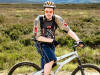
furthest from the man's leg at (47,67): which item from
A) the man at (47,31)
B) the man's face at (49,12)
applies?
the man's face at (49,12)

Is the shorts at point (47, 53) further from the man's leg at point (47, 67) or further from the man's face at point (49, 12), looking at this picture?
the man's face at point (49, 12)

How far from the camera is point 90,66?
4262 mm

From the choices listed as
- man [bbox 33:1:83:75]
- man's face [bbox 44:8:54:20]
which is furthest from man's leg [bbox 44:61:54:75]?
man's face [bbox 44:8:54:20]

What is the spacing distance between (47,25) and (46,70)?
0.78 meters

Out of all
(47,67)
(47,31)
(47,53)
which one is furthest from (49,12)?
(47,67)

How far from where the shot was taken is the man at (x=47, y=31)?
4.06 m

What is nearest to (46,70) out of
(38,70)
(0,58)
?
(38,70)

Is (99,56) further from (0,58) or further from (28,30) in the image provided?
(28,30)

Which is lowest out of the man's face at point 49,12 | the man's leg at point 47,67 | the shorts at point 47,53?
the man's leg at point 47,67

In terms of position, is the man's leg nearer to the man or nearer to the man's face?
the man

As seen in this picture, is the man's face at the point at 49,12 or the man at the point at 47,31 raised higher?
the man's face at the point at 49,12

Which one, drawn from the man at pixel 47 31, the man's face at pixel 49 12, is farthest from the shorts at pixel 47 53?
the man's face at pixel 49 12

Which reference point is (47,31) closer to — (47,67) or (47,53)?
(47,53)

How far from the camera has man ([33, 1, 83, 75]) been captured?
160 inches
